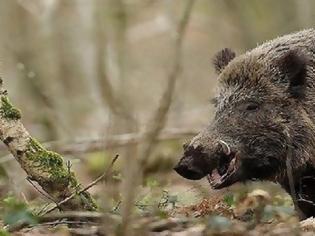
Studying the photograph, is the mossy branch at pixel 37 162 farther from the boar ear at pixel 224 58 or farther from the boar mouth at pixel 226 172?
the boar ear at pixel 224 58

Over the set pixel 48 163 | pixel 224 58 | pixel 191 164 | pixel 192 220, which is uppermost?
pixel 224 58

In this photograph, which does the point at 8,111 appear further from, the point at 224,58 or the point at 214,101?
A: the point at 224,58

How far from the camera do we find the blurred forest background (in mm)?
16141

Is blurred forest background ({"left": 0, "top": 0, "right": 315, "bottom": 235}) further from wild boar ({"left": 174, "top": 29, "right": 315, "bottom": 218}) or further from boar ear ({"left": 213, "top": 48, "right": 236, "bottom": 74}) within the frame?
wild boar ({"left": 174, "top": 29, "right": 315, "bottom": 218})

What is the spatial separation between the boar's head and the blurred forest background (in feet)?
16.0

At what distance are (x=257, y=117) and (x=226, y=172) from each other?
683 millimetres

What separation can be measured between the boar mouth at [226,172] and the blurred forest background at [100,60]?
16.9 ft

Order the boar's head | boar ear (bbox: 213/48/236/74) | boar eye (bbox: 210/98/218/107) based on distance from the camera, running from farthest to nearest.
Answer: boar ear (bbox: 213/48/236/74), boar eye (bbox: 210/98/218/107), the boar's head

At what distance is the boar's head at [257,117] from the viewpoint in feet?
23.3

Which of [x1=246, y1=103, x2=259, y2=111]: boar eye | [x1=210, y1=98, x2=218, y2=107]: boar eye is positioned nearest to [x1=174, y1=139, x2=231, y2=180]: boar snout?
[x1=246, y1=103, x2=259, y2=111]: boar eye

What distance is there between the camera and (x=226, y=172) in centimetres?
703

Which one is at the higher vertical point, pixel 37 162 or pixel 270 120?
pixel 270 120

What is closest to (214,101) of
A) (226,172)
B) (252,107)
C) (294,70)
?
(252,107)

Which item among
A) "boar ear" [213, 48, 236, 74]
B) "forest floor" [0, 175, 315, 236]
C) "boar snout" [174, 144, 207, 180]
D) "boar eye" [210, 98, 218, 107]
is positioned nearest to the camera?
"forest floor" [0, 175, 315, 236]
